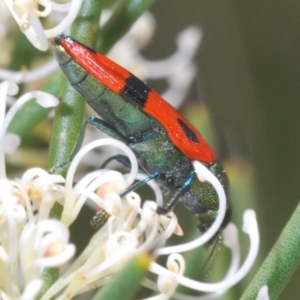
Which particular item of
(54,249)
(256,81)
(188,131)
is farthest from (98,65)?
(256,81)

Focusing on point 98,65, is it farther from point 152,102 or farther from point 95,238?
point 95,238

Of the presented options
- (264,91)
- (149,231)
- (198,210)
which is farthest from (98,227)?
(264,91)

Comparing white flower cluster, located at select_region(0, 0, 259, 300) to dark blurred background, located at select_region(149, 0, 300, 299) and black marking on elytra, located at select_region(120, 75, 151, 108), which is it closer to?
black marking on elytra, located at select_region(120, 75, 151, 108)

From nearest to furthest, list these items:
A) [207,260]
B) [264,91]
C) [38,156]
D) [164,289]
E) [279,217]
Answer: [164,289], [207,260], [38,156], [279,217], [264,91]

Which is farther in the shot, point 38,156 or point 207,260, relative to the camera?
point 38,156

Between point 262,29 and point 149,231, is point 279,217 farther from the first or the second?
point 149,231

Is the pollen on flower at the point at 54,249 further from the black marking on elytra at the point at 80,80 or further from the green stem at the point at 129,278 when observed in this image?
the black marking on elytra at the point at 80,80

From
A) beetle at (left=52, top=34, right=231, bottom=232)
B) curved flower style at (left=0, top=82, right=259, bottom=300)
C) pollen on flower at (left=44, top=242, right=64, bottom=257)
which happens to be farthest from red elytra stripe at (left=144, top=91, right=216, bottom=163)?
pollen on flower at (left=44, top=242, right=64, bottom=257)

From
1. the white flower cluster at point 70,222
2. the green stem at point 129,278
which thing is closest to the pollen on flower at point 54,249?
the white flower cluster at point 70,222

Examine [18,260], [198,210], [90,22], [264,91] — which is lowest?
[18,260]
